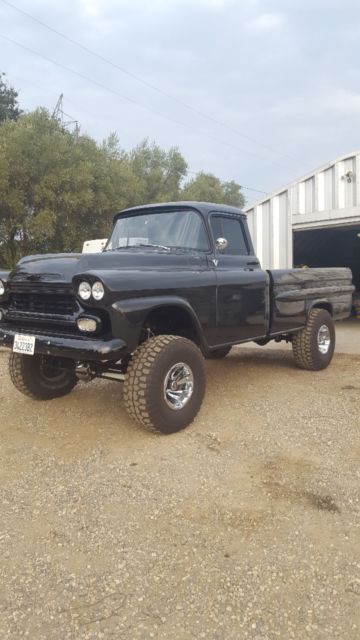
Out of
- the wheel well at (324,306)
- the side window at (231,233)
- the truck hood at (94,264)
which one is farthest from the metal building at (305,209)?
the truck hood at (94,264)

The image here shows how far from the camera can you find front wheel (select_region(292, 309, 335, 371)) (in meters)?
6.30

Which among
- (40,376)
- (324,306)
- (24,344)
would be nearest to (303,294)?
(324,306)

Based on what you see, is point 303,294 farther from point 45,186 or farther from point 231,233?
point 45,186

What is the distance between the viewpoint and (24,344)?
158 inches

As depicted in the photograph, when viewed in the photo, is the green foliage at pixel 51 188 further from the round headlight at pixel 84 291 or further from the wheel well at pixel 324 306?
the round headlight at pixel 84 291

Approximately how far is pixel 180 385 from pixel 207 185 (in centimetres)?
3222

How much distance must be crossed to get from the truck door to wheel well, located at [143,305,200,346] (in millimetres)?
301

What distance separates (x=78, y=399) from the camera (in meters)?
5.21

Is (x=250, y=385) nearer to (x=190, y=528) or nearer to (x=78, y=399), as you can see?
(x=78, y=399)

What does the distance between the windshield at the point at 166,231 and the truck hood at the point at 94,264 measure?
0.78 ft

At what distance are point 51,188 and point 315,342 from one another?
39.6ft

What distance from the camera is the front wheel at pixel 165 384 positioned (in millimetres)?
3754

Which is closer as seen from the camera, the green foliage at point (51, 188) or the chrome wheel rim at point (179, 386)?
the chrome wheel rim at point (179, 386)

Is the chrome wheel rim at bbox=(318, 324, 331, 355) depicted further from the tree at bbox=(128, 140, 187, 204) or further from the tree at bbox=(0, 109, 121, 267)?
the tree at bbox=(128, 140, 187, 204)
